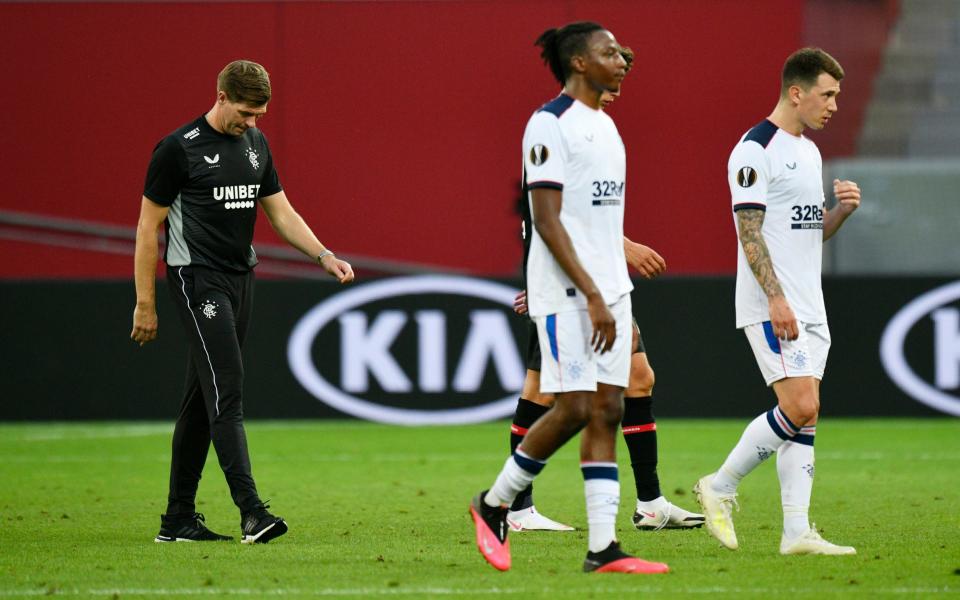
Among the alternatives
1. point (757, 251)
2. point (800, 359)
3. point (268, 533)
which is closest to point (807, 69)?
point (757, 251)

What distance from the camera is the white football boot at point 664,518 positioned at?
7000 mm

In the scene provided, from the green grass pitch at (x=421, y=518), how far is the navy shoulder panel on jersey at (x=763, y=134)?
166 cm

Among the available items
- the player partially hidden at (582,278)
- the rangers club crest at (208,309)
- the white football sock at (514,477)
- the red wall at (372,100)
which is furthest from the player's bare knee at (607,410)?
the red wall at (372,100)

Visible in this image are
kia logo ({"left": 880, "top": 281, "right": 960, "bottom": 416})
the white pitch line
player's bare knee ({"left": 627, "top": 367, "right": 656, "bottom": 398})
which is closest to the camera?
the white pitch line

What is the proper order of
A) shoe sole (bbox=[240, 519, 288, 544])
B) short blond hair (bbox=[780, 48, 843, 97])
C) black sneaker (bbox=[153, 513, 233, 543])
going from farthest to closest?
black sneaker (bbox=[153, 513, 233, 543]) → shoe sole (bbox=[240, 519, 288, 544]) → short blond hair (bbox=[780, 48, 843, 97])

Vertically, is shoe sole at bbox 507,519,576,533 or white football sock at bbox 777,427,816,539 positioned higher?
white football sock at bbox 777,427,816,539

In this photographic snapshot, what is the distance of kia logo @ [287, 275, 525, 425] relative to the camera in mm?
12586

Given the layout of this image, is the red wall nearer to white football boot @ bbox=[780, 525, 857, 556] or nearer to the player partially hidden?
white football boot @ bbox=[780, 525, 857, 556]

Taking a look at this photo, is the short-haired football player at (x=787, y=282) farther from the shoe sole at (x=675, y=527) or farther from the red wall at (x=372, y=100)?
the red wall at (x=372, y=100)

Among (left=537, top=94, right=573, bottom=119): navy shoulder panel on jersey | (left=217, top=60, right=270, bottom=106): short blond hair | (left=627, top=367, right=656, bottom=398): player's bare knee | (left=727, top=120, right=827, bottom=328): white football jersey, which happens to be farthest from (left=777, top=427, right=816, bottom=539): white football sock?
(left=217, top=60, right=270, bottom=106): short blond hair

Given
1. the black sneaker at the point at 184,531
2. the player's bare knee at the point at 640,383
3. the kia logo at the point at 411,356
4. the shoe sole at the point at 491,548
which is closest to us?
the shoe sole at the point at 491,548

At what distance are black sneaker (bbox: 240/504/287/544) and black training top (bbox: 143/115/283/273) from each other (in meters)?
1.08

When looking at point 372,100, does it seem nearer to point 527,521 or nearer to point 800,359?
point 527,521

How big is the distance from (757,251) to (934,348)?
6747 millimetres
